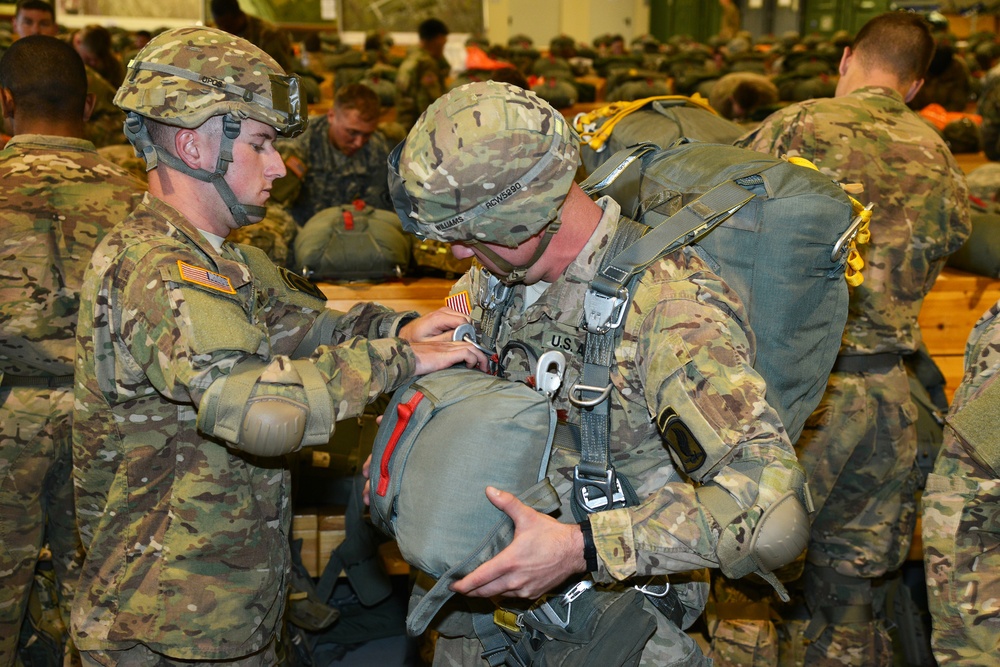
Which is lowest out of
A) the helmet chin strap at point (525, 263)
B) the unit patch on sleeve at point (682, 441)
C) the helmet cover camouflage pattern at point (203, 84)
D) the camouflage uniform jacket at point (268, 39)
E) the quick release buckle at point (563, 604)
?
the quick release buckle at point (563, 604)

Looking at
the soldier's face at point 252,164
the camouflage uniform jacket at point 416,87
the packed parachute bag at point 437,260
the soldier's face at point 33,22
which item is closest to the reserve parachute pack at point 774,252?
the soldier's face at point 252,164

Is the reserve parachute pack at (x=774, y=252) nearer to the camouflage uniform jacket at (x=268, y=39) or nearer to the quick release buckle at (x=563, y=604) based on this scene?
the quick release buckle at (x=563, y=604)

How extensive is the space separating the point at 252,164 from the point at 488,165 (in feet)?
2.09

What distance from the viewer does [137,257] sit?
1.91 meters

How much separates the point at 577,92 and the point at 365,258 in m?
6.98

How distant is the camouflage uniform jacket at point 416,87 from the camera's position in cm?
802

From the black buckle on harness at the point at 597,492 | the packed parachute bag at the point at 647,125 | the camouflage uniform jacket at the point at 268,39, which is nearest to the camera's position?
the black buckle on harness at the point at 597,492

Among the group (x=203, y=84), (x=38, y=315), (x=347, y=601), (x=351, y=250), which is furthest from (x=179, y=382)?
(x=351, y=250)

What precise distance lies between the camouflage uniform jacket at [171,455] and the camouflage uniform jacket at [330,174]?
3152mm

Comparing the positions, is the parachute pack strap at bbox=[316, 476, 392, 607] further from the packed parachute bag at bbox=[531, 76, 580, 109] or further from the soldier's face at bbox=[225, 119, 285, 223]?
the packed parachute bag at bbox=[531, 76, 580, 109]

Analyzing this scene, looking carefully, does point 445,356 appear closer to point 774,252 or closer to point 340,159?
point 774,252

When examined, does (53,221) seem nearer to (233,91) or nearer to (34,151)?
(34,151)

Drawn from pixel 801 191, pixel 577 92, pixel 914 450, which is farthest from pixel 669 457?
pixel 577 92

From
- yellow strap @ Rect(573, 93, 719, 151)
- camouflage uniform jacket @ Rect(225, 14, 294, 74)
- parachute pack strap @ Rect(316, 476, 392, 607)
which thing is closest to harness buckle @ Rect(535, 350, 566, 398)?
yellow strap @ Rect(573, 93, 719, 151)
